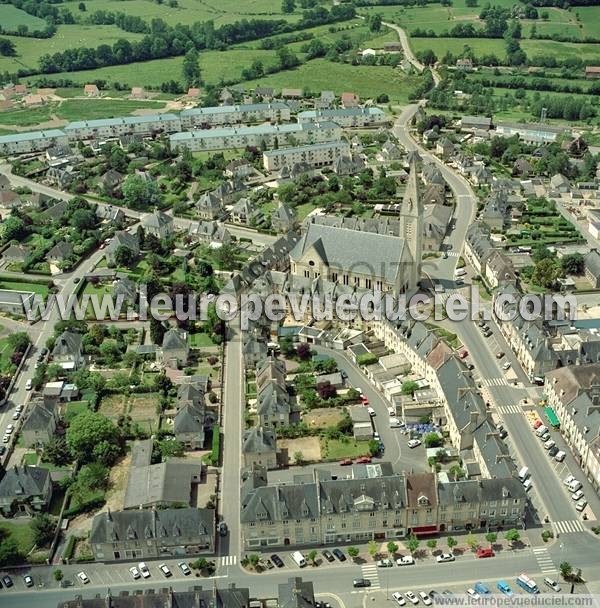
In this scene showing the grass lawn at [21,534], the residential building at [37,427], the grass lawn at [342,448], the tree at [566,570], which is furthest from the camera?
the residential building at [37,427]

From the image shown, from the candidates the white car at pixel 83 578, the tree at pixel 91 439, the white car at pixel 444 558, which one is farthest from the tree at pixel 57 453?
the white car at pixel 444 558

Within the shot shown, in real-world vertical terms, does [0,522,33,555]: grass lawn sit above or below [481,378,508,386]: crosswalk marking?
below

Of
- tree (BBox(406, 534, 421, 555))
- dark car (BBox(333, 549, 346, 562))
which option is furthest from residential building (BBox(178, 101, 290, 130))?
tree (BBox(406, 534, 421, 555))

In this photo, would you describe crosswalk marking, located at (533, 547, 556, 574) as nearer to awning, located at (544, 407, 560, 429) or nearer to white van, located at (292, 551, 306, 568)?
awning, located at (544, 407, 560, 429)

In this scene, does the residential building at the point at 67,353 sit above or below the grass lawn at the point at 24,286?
above

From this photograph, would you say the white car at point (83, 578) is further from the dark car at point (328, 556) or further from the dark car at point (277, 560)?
the dark car at point (328, 556)

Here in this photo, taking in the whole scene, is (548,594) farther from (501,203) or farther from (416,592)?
(501,203)

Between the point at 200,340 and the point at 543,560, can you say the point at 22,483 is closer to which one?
the point at 200,340
